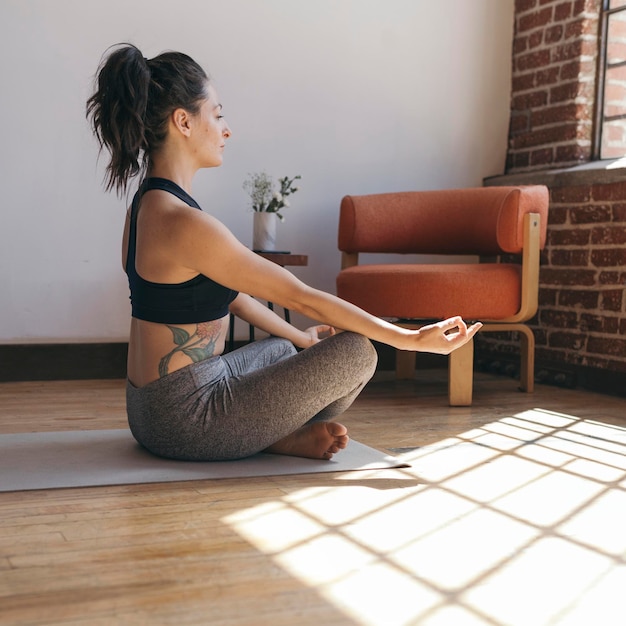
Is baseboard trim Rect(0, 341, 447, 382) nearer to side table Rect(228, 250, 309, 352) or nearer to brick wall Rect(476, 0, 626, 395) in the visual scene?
side table Rect(228, 250, 309, 352)

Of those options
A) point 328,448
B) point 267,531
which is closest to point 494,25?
point 328,448

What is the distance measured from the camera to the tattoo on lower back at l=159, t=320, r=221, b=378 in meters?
2.30

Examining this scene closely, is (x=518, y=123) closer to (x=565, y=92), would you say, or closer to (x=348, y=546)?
(x=565, y=92)

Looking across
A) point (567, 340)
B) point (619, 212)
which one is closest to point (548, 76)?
point (619, 212)

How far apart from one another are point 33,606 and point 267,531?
0.55m

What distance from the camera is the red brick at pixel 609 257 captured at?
3.95 meters

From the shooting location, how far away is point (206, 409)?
2.28m

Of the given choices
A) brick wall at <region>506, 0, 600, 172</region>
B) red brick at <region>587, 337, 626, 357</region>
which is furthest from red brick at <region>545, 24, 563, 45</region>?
red brick at <region>587, 337, 626, 357</region>

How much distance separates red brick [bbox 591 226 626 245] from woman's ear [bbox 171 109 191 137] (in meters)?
2.33

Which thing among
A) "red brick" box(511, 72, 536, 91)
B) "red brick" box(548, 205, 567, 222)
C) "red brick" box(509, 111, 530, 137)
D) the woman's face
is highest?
"red brick" box(511, 72, 536, 91)

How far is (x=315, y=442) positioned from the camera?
7.96ft

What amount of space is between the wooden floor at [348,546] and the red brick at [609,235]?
143 cm

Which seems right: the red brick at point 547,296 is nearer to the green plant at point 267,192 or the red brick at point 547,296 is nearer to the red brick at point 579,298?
the red brick at point 579,298

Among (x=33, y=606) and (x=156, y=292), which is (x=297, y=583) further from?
(x=156, y=292)
